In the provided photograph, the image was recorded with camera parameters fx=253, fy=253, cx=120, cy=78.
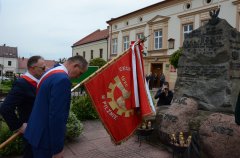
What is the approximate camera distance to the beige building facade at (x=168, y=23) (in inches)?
784

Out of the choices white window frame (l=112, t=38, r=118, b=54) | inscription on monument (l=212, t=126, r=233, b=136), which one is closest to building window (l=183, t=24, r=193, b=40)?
white window frame (l=112, t=38, r=118, b=54)

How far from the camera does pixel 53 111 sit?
2496 millimetres

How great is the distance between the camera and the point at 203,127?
4363 millimetres

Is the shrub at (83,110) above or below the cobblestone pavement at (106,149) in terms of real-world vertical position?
above

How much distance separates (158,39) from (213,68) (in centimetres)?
2069

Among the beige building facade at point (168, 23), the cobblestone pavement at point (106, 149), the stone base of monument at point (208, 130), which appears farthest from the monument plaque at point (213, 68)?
the beige building facade at point (168, 23)

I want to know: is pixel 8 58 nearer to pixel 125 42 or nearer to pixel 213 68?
pixel 125 42

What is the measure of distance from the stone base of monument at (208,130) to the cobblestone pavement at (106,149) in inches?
14.3

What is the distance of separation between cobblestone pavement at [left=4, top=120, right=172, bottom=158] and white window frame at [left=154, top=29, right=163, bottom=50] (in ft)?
66.4

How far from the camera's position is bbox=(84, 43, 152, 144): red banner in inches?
162

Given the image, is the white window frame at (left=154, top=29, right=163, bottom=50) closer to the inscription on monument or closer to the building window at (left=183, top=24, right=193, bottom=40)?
the building window at (left=183, top=24, right=193, bottom=40)

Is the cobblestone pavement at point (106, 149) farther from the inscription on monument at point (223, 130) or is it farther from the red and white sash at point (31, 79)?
the red and white sash at point (31, 79)

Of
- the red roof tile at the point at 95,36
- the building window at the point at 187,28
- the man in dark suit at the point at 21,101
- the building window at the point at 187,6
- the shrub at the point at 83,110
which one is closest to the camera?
the man in dark suit at the point at 21,101

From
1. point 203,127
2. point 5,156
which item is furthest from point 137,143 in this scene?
point 5,156
